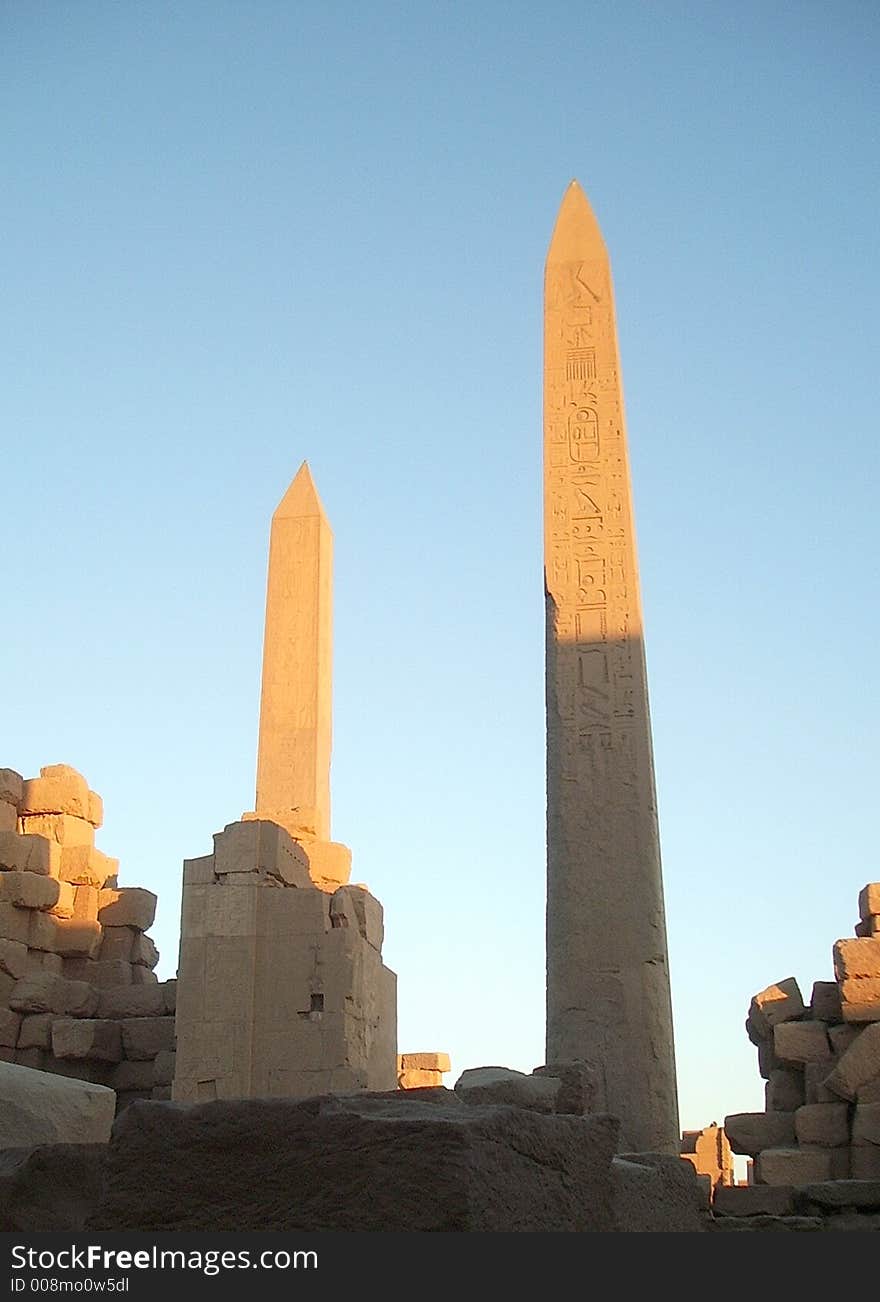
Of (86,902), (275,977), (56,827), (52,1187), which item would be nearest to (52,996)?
(86,902)

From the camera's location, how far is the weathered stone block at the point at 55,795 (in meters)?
12.0

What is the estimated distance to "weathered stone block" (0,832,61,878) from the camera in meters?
11.2

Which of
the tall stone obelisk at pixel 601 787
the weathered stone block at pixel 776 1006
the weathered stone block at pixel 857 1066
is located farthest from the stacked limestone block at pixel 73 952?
the weathered stone block at pixel 857 1066

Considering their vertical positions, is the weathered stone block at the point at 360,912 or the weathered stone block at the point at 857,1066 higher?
the weathered stone block at the point at 360,912

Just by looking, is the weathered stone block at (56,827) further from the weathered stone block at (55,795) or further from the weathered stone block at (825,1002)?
the weathered stone block at (825,1002)

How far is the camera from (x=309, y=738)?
41.1ft

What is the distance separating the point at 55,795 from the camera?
12.0 meters

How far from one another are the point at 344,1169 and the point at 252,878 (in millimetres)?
7019

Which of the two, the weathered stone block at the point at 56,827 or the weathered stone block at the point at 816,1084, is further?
the weathered stone block at the point at 56,827

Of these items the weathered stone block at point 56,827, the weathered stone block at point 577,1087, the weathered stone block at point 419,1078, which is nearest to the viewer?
the weathered stone block at point 577,1087

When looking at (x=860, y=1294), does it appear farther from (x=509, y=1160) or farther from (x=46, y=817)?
(x=46, y=817)

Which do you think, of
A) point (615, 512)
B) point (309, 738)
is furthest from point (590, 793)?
point (309, 738)

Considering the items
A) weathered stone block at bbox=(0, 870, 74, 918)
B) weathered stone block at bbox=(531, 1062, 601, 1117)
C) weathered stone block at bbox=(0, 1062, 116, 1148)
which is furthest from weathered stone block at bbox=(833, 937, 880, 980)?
weathered stone block at bbox=(0, 1062, 116, 1148)

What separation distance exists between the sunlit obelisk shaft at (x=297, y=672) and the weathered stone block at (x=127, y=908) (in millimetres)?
1158
